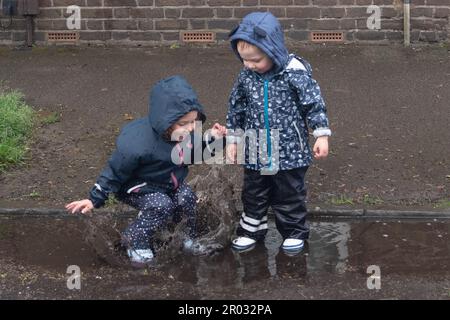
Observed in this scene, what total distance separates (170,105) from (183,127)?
17 cm

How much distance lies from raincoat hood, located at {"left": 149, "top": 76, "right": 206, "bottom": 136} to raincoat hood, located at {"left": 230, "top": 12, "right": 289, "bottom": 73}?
428 millimetres

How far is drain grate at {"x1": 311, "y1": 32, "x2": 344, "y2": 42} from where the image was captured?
911cm

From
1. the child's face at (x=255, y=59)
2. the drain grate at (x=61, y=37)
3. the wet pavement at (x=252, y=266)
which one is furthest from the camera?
the drain grate at (x=61, y=37)

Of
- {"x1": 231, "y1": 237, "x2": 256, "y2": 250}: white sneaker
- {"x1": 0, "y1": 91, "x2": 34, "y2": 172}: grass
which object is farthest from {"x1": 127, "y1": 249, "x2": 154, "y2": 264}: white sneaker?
{"x1": 0, "y1": 91, "x2": 34, "y2": 172}: grass

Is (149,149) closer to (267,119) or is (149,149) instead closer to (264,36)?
(267,119)

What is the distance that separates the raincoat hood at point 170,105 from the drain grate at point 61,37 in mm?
4934

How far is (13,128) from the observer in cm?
692

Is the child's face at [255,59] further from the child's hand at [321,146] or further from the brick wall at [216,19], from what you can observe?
the brick wall at [216,19]

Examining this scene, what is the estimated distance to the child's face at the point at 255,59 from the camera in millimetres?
4713

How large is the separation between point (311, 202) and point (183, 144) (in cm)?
136
